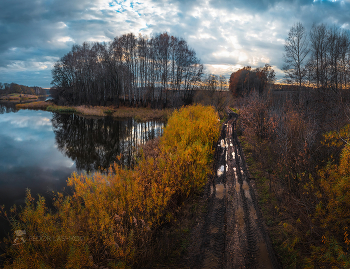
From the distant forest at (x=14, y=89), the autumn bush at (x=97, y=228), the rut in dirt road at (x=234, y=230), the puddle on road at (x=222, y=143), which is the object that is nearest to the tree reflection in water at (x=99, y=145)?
the puddle on road at (x=222, y=143)

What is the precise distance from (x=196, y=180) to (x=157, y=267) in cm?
326

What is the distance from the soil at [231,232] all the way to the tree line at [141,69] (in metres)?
28.2

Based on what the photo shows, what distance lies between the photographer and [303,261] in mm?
3699

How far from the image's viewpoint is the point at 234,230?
4754 mm

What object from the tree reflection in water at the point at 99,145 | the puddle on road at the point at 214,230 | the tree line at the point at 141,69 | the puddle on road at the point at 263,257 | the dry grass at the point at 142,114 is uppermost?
the tree line at the point at 141,69

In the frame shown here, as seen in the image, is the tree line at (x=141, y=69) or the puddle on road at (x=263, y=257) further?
the tree line at (x=141, y=69)

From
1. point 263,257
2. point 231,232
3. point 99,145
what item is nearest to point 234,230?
point 231,232

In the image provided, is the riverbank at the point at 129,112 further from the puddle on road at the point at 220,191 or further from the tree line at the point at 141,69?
the puddle on road at the point at 220,191

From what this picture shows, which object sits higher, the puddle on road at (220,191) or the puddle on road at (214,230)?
the puddle on road at (220,191)

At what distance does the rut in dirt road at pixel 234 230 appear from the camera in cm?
389

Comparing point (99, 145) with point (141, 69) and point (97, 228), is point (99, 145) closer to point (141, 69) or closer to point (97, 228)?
point (97, 228)

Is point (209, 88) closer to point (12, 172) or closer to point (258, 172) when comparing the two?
point (258, 172)

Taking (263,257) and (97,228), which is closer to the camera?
(97,228)

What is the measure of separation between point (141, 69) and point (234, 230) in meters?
34.8
